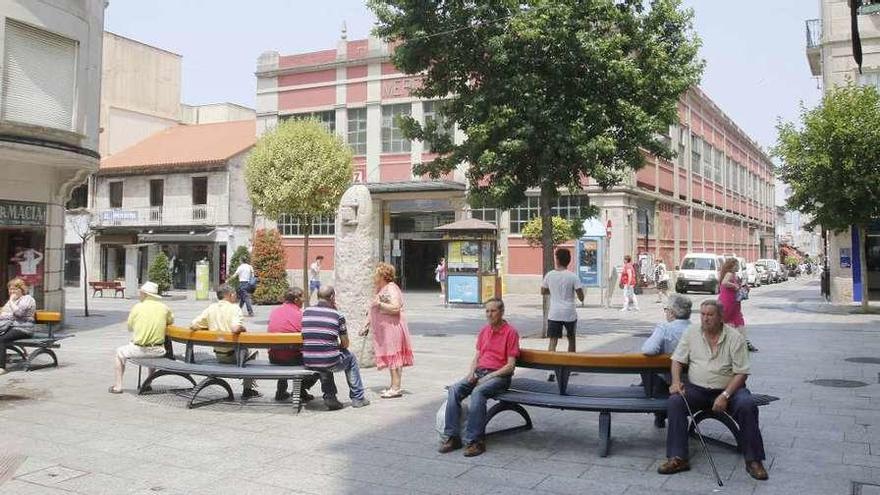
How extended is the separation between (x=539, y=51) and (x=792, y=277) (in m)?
57.7

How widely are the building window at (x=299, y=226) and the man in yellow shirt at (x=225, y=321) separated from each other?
2741 cm

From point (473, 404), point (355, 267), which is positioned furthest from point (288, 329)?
point (473, 404)

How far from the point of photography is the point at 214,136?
40.4 metres

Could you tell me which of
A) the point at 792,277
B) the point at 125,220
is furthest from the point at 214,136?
the point at 792,277

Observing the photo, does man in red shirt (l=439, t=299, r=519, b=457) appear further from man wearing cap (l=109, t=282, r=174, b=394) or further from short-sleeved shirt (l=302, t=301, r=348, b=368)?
man wearing cap (l=109, t=282, r=174, b=394)

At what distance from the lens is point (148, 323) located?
28.1 ft

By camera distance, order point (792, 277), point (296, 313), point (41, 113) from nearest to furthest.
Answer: point (296, 313) → point (41, 113) → point (792, 277)

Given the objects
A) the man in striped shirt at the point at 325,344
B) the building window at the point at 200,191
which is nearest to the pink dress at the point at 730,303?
the man in striped shirt at the point at 325,344

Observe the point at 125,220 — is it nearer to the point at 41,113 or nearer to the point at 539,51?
the point at 41,113

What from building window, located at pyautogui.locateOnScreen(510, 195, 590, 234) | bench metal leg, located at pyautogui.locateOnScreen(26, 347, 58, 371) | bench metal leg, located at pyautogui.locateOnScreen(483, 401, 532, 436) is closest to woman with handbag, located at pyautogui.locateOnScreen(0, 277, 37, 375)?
bench metal leg, located at pyautogui.locateOnScreen(26, 347, 58, 371)

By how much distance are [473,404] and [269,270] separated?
795 inches

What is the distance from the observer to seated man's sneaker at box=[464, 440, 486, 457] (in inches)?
229

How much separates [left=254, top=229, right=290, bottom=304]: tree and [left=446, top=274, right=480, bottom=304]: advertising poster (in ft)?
20.6

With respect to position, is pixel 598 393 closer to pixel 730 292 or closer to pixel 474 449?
pixel 474 449
